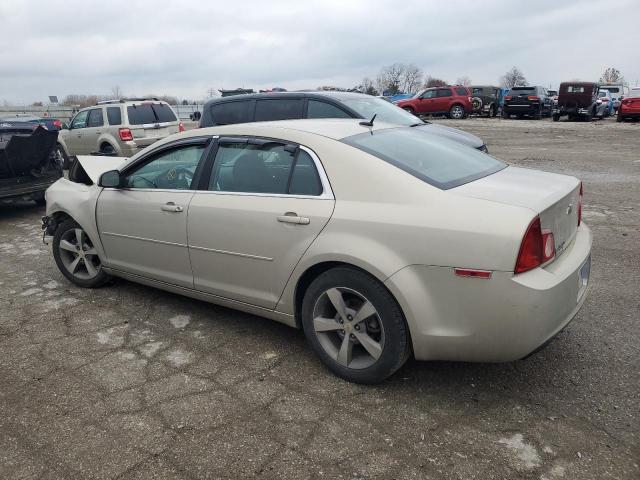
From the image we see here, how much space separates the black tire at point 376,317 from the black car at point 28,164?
634 cm

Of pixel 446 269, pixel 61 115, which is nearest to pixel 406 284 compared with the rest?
pixel 446 269

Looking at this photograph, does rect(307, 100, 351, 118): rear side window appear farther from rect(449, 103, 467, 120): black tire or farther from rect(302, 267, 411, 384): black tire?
rect(449, 103, 467, 120): black tire

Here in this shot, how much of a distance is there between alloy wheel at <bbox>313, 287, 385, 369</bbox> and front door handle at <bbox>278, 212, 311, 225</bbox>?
432 mm

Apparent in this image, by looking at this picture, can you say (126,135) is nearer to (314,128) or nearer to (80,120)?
(80,120)

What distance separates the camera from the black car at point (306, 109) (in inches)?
278

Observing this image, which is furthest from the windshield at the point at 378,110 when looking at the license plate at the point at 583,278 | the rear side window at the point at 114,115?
the rear side window at the point at 114,115

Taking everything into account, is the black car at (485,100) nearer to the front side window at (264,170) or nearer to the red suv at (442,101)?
the red suv at (442,101)

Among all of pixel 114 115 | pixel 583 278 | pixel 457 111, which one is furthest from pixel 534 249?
pixel 457 111

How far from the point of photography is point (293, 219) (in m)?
2.99

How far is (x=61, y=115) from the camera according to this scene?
37688mm

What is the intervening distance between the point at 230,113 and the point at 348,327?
587 centimetres

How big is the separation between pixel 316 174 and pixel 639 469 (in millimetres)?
2197

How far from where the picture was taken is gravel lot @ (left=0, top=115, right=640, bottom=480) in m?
2.33

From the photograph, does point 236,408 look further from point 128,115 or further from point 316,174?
point 128,115
